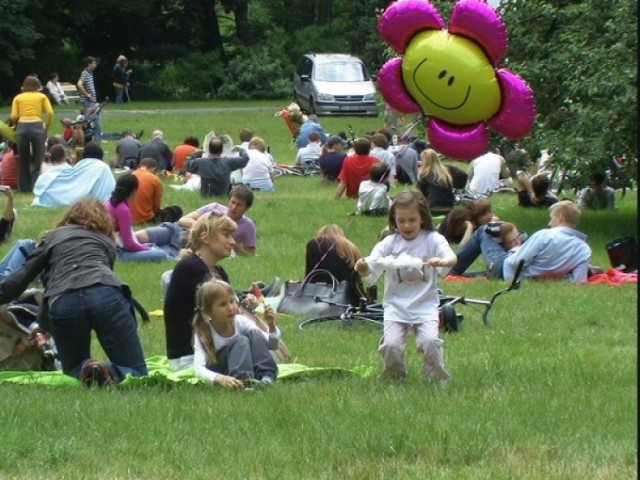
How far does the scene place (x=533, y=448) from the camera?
22.3ft

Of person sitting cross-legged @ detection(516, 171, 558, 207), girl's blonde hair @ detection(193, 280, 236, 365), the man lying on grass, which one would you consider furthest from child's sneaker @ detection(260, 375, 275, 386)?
person sitting cross-legged @ detection(516, 171, 558, 207)

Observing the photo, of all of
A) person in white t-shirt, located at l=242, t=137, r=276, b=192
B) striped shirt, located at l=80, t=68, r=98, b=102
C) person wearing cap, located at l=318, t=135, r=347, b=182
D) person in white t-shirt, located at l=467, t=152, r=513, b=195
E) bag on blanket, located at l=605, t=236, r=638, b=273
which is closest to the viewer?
bag on blanket, located at l=605, t=236, r=638, b=273

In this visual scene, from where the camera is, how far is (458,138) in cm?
1324

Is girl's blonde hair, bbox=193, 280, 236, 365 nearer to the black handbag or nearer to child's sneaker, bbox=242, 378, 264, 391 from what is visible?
child's sneaker, bbox=242, 378, 264, 391

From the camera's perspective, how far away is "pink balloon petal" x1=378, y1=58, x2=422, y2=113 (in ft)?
44.6

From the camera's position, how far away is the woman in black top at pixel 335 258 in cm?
1180

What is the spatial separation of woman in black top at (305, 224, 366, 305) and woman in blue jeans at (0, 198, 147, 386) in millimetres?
3246

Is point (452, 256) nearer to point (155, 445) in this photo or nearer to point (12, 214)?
point (155, 445)

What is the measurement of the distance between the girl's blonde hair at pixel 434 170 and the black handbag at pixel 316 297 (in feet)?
22.0

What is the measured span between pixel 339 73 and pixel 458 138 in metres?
29.2

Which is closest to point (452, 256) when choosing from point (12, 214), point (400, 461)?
point (400, 461)

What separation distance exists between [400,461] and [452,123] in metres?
6.97

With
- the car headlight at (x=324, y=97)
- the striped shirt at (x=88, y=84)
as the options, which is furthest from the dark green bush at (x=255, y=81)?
the striped shirt at (x=88, y=84)

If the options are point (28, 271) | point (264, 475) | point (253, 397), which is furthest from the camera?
point (28, 271)
